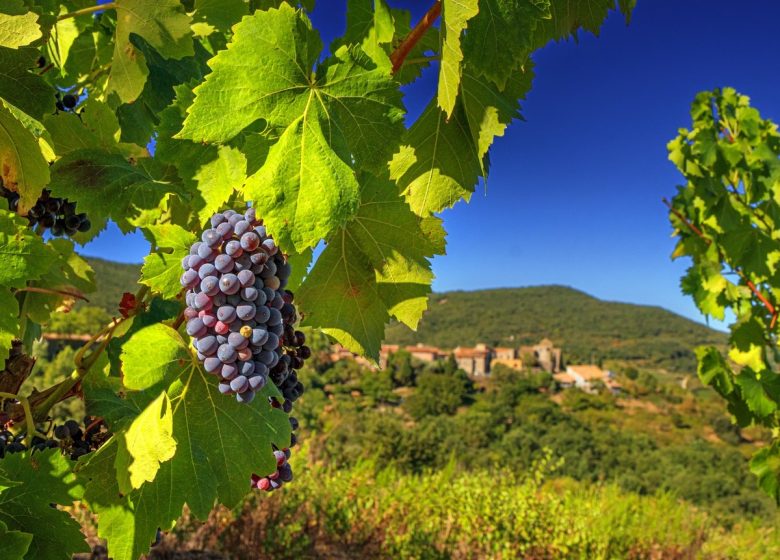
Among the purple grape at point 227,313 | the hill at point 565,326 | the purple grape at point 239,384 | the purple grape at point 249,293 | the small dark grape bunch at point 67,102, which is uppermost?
the hill at point 565,326

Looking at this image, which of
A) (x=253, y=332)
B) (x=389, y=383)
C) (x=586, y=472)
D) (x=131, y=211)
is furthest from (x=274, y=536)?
(x=389, y=383)

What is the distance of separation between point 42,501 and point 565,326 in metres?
73.9

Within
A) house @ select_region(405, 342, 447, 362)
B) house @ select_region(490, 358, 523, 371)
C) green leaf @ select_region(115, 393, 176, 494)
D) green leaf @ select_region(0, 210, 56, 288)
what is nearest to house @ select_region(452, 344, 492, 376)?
house @ select_region(490, 358, 523, 371)

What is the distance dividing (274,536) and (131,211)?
16.3ft

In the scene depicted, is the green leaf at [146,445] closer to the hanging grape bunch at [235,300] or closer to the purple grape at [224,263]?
the hanging grape bunch at [235,300]

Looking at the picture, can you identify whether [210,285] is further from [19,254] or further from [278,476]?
[278,476]

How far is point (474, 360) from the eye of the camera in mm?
59000

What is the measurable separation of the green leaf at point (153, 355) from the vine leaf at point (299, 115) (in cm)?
37

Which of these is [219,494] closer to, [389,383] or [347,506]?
[347,506]

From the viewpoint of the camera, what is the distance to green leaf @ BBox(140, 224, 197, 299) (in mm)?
1040

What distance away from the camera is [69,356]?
17734 millimetres

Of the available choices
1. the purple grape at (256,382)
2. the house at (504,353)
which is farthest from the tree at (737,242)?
the house at (504,353)

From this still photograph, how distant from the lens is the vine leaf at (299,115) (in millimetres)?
899

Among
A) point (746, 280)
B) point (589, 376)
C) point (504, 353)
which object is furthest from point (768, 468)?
point (504, 353)
